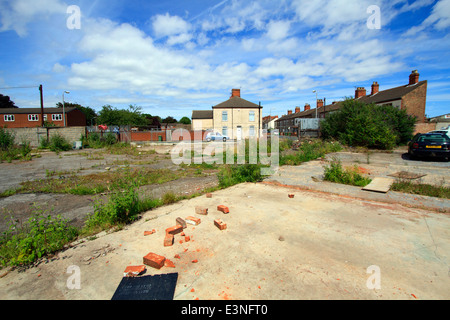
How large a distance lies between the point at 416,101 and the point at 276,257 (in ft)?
121

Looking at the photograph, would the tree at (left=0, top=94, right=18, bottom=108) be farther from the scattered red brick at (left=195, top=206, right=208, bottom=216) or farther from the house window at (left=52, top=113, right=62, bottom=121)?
the scattered red brick at (left=195, top=206, right=208, bottom=216)

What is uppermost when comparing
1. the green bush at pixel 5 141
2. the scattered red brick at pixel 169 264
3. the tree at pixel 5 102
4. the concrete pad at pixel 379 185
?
the tree at pixel 5 102

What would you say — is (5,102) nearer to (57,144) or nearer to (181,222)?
(57,144)

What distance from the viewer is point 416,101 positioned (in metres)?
28.3

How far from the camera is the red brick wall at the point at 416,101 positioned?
27641 mm

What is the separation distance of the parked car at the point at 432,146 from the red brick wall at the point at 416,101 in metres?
20.9

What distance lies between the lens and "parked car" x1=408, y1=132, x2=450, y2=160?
34.8 ft

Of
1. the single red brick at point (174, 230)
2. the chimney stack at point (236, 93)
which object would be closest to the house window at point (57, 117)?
the chimney stack at point (236, 93)

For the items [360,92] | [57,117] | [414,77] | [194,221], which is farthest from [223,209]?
[57,117]

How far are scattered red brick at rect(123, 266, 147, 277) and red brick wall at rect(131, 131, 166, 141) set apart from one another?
29436mm

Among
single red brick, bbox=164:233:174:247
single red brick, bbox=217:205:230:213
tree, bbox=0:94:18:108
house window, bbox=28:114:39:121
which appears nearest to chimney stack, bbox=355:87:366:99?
single red brick, bbox=217:205:230:213

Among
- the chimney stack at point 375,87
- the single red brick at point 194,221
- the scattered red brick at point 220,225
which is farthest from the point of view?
the chimney stack at point 375,87

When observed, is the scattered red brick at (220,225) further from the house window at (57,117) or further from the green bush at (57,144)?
the house window at (57,117)
